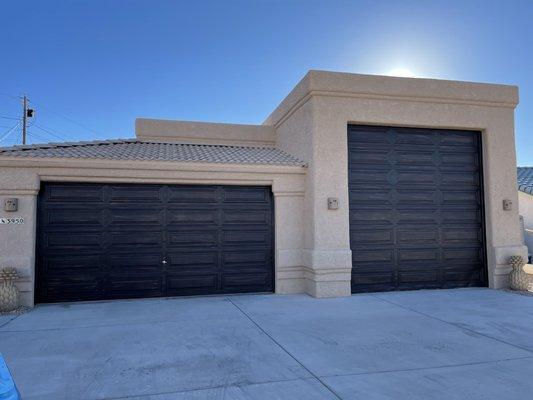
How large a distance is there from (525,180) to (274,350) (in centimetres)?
2682

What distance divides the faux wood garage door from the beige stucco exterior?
0.32 m

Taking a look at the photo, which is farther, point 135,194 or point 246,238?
point 246,238

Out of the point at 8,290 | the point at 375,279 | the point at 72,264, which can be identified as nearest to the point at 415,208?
the point at 375,279

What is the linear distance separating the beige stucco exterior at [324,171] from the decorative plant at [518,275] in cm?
20

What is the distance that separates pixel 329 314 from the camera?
800cm

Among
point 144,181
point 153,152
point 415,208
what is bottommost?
point 415,208

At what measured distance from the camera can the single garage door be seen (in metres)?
10.6

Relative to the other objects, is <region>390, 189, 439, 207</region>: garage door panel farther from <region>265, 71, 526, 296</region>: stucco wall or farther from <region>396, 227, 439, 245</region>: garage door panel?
<region>265, 71, 526, 296</region>: stucco wall

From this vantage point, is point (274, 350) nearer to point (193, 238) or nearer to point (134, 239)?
point (193, 238)

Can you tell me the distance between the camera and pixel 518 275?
1064 centimetres

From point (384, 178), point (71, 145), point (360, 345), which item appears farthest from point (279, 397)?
point (71, 145)

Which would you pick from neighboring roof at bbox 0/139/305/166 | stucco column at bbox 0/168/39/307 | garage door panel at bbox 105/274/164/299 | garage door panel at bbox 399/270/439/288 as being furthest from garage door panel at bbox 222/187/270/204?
stucco column at bbox 0/168/39/307

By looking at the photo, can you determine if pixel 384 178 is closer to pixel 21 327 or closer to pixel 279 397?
pixel 279 397

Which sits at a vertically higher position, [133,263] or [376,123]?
[376,123]
